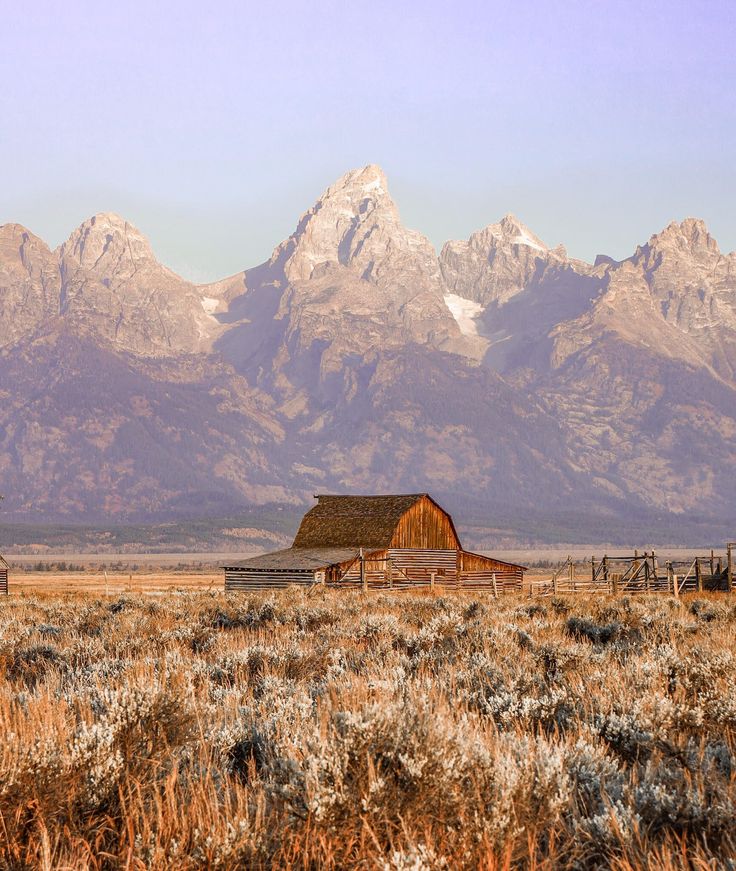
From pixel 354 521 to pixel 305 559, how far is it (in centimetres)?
652

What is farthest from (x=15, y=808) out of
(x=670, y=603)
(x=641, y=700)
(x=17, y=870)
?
(x=670, y=603)

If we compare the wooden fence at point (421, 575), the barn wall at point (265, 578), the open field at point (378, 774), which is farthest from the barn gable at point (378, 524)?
the open field at point (378, 774)

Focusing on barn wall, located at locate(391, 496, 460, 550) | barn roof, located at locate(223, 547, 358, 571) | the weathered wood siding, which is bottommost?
the weathered wood siding

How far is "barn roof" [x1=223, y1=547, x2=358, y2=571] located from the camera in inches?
2029

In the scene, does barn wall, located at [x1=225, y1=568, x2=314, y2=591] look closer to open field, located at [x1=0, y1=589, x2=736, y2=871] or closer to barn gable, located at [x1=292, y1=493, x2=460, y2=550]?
barn gable, located at [x1=292, y1=493, x2=460, y2=550]

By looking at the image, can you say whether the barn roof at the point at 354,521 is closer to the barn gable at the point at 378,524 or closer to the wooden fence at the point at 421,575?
the barn gable at the point at 378,524

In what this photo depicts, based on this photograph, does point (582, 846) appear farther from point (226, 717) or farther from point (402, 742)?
point (226, 717)

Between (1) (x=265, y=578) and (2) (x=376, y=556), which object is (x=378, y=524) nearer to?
(2) (x=376, y=556)

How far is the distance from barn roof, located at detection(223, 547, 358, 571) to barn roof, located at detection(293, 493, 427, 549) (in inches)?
46.9

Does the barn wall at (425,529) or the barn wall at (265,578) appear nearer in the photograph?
the barn wall at (265,578)

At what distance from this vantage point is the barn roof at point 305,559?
5153cm

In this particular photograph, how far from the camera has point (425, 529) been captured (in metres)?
59.7

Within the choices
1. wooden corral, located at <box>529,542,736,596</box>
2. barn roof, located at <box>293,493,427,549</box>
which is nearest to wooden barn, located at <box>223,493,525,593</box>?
barn roof, located at <box>293,493,427,549</box>

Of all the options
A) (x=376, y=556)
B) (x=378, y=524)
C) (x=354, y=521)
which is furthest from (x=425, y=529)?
(x=376, y=556)
